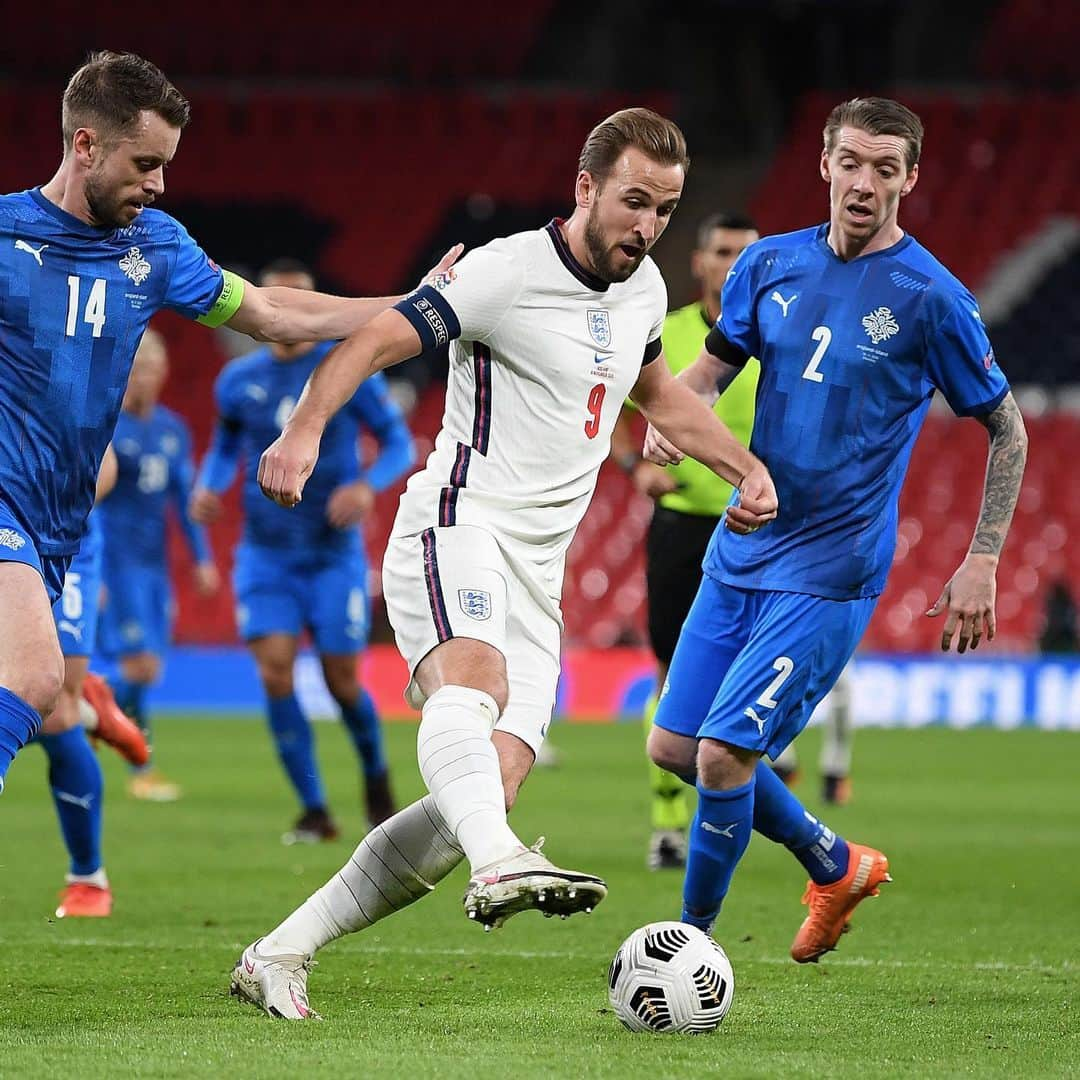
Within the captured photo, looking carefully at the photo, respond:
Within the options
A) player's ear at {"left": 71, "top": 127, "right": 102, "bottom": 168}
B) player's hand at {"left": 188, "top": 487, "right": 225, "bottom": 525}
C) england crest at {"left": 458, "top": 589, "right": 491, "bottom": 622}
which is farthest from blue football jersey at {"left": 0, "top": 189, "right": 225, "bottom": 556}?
player's hand at {"left": 188, "top": 487, "right": 225, "bottom": 525}

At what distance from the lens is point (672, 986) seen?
15.3 ft

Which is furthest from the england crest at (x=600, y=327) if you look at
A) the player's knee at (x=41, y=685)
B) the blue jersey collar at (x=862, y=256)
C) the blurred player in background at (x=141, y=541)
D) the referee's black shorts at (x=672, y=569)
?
the blurred player in background at (x=141, y=541)

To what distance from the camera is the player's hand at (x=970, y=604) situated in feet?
17.2

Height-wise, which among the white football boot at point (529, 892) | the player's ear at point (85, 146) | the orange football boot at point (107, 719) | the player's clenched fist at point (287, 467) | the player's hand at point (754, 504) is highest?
the player's ear at point (85, 146)

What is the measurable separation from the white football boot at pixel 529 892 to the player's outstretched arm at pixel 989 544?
1.49 m

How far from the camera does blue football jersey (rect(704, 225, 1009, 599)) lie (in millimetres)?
5520

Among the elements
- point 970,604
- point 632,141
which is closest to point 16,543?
point 632,141

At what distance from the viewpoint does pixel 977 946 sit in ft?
20.7

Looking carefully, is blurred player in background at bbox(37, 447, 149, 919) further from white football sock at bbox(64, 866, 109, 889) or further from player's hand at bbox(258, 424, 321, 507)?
player's hand at bbox(258, 424, 321, 507)

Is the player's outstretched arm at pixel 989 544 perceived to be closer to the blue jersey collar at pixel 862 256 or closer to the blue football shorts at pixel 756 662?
the blue football shorts at pixel 756 662

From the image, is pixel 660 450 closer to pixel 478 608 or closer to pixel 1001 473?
pixel 1001 473

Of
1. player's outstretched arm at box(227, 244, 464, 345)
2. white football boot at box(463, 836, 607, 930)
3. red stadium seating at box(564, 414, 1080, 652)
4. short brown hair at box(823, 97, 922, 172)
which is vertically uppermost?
short brown hair at box(823, 97, 922, 172)

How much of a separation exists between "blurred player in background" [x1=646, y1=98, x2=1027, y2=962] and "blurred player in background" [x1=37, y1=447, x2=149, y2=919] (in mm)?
2201

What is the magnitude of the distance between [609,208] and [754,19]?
75.8 ft
